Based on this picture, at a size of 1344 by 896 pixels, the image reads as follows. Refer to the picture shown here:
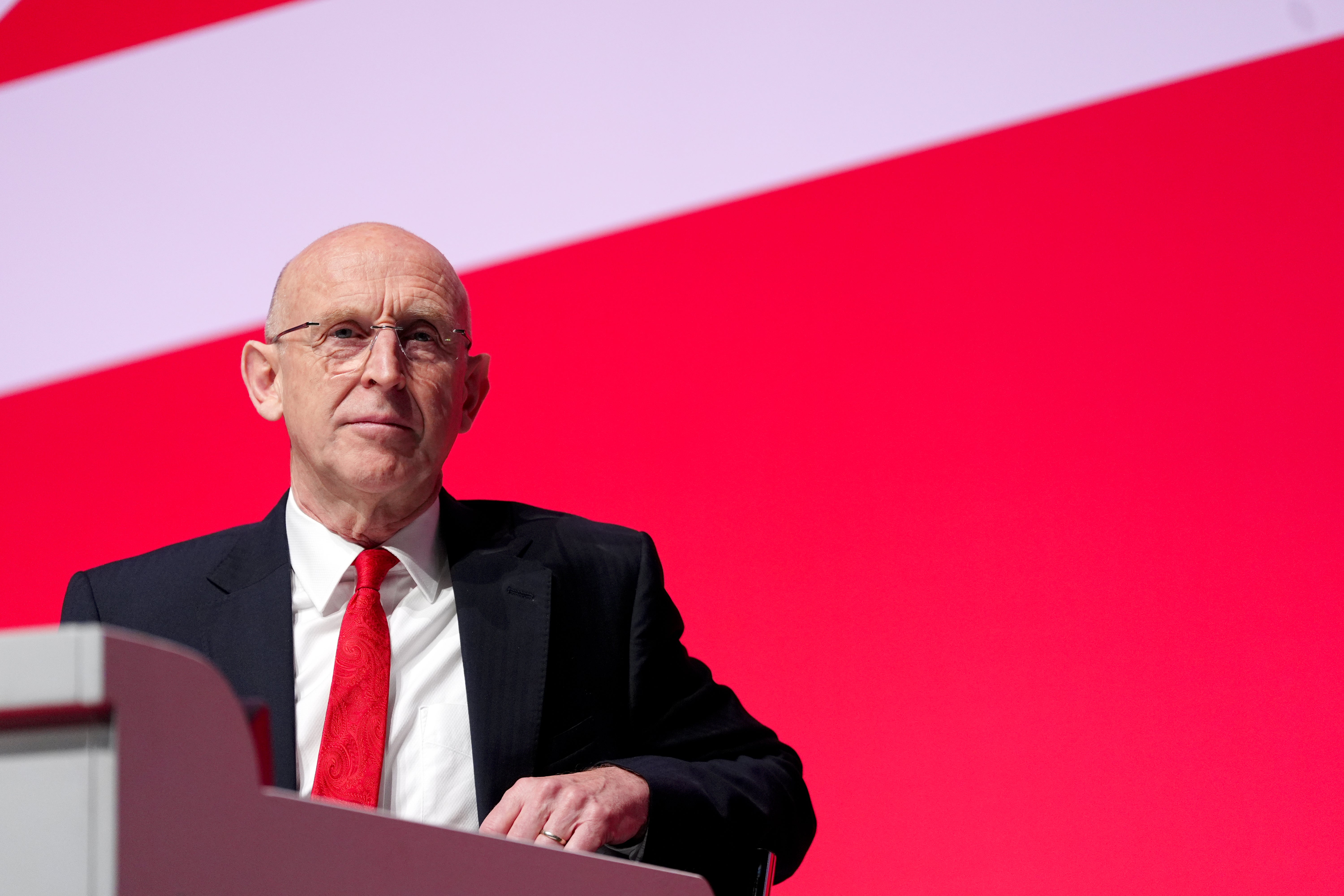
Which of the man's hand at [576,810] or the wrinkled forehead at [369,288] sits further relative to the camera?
the wrinkled forehead at [369,288]

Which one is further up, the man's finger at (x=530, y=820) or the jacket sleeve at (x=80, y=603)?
the jacket sleeve at (x=80, y=603)

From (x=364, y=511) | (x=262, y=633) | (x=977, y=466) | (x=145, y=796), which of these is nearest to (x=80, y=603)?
(x=262, y=633)

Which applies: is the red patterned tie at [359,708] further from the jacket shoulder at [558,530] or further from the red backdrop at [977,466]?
the red backdrop at [977,466]

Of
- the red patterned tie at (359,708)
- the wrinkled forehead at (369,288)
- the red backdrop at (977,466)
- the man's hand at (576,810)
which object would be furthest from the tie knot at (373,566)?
the red backdrop at (977,466)

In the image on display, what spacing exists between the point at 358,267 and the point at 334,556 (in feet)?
1.23

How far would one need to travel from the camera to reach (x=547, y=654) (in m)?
1.62

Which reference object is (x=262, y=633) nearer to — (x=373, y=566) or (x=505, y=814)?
(x=373, y=566)

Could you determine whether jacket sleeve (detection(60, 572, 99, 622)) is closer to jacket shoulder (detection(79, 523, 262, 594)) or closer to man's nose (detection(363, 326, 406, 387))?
jacket shoulder (detection(79, 523, 262, 594))

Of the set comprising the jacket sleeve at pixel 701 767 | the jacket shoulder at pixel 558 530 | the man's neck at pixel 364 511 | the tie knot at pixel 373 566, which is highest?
the man's neck at pixel 364 511

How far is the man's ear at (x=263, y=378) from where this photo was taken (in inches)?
68.9

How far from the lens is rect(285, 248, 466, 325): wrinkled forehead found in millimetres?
1684

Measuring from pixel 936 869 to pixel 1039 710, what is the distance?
31cm

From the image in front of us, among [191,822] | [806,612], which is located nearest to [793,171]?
[806,612]

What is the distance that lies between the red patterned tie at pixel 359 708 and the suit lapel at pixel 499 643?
0.34ft
